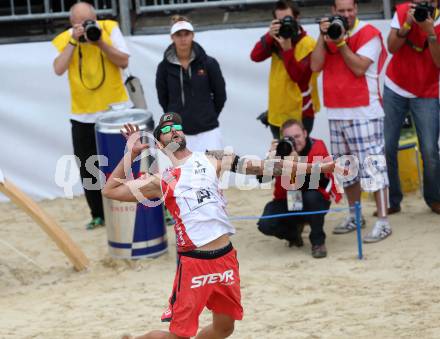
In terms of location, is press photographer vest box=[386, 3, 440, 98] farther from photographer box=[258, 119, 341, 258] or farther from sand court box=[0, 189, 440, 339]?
sand court box=[0, 189, 440, 339]

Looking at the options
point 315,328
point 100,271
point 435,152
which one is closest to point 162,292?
point 100,271

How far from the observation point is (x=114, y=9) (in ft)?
36.8

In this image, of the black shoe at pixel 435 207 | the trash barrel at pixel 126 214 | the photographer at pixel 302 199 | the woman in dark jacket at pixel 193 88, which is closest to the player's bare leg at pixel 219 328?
the photographer at pixel 302 199

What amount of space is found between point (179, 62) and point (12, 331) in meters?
2.95

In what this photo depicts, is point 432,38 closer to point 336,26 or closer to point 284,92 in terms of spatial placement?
point 336,26

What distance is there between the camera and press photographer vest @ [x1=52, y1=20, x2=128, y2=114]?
962 centimetres

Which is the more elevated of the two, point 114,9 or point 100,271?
point 114,9

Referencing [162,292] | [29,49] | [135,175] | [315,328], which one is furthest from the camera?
[29,49]

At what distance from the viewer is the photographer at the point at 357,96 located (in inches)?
348

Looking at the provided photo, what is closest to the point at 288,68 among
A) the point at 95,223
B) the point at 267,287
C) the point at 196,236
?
the point at 267,287

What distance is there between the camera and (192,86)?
30.3ft

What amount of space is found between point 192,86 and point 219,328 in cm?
327

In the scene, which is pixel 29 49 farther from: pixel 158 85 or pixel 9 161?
pixel 158 85

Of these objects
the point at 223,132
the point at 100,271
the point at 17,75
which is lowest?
the point at 100,271
